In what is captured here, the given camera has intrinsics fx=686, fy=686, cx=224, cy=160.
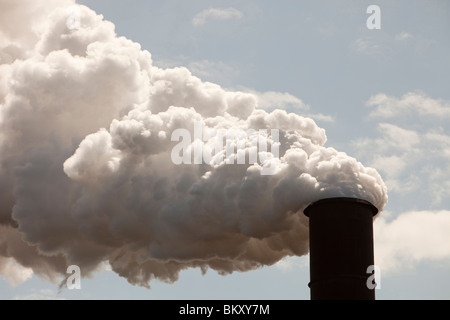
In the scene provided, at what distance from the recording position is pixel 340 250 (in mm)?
27562

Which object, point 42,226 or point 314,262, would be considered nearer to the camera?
point 314,262

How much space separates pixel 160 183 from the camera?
3369 centimetres

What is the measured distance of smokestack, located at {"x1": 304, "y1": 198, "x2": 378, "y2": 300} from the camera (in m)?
27.2

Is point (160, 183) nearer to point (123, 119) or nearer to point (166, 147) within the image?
point (166, 147)

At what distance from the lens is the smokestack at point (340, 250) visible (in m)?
27.2

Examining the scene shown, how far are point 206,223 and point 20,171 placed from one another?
11290 millimetres

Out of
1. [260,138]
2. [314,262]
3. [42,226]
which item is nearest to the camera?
[314,262]

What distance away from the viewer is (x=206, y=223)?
3231 cm
